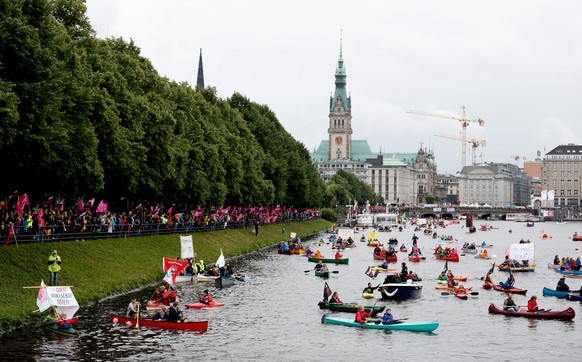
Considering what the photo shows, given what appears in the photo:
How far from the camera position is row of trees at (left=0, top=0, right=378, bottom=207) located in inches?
2231

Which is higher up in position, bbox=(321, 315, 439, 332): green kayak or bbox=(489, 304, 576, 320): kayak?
bbox=(489, 304, 576, 320): kayak

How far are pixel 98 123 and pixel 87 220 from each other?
27.7 ft

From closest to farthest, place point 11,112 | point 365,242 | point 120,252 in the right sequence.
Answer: point 11,112, point 120,252, point 365,242

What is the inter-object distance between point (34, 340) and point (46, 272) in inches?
451

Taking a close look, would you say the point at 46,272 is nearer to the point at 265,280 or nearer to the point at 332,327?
the point at 332,327

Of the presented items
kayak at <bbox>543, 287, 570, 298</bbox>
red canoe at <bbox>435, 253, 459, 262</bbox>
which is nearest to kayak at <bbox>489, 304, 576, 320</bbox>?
kayak at <bbox>543, 287, 570, 298</bbox>

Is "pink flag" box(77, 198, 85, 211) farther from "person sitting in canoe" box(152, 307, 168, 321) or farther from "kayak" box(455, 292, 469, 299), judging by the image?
"kayak" box(455, 292, 469, 299)

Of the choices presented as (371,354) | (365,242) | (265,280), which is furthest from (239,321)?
(365,242)

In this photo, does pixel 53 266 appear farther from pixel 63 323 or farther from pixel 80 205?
pixel 80 205

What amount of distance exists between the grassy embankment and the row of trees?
4.96 m

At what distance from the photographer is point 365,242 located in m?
161

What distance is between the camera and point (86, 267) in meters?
62.4

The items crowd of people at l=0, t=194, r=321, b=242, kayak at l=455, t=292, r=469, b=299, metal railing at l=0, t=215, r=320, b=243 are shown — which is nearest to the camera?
crowd of people at l=0, t=194, r=321, b=242

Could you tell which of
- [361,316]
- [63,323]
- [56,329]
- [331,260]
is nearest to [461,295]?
[361,316]
